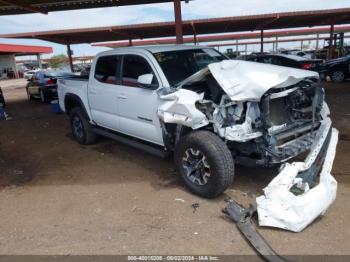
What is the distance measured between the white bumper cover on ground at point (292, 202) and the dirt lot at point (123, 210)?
0.13 m

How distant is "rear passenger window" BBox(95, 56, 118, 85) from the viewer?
5742 millimetres

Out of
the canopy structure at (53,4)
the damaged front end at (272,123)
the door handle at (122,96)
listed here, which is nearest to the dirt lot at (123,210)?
the damaged front end at (272,123)

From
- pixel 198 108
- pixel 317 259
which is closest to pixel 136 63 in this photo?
pixel 198 108

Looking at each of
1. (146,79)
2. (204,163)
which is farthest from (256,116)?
Result: (146,79)

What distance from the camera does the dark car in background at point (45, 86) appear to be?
1464cm

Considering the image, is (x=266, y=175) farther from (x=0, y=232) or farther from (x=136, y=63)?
(x=0, y=232)

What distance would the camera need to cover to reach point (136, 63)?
5285mm

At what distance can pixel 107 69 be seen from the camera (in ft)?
19.7

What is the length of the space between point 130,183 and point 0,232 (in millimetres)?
1831

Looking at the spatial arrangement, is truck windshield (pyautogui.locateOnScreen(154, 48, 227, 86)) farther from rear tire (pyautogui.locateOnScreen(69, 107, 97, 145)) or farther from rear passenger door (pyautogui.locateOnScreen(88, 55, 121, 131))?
rear tire (pyautogui.locateOnScreen(69, 107, 97, 145))

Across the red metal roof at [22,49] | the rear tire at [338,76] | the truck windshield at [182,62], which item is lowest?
the rear tire at [338,76]

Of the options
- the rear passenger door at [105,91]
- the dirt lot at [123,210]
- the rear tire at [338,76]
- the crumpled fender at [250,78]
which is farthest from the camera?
the rear tire at [338,76]

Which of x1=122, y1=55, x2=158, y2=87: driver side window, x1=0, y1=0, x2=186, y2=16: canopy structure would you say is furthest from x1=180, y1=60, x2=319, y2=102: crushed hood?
x1=0, y1=0, x2=186, y2=16: canopy structure

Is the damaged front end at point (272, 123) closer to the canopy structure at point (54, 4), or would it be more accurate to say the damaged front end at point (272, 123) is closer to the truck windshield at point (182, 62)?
the truck windshield at point (182, 62)
